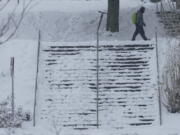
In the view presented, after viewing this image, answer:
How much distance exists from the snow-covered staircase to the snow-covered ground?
1.45ft

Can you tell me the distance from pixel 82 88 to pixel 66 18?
25.3ft

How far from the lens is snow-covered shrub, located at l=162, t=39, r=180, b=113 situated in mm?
20938

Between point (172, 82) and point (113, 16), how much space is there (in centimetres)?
711

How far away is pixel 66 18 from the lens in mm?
29438

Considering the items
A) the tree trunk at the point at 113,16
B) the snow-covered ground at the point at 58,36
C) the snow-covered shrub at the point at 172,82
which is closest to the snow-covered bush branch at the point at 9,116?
the snow-covered ground at the point at 58,36

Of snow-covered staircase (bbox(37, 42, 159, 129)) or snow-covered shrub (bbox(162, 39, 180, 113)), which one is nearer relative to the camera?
snow-covered shrub (bbox(162, 39, 180, 113))

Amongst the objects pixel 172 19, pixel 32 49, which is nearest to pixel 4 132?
pixel 32 49

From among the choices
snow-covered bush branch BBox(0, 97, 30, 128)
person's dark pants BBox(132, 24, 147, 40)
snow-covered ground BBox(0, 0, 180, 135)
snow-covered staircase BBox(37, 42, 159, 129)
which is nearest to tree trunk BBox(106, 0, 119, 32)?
snow-covered ground BBox(0, 0, 180, 135)

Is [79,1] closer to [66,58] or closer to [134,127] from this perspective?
[66,58]

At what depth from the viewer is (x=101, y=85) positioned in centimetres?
2242

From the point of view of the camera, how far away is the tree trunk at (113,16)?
1085 inches

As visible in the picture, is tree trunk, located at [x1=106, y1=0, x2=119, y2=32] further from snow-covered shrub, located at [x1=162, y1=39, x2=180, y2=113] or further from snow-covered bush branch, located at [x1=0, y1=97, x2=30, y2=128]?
snow-covered bush branch, located at [x1=0, y1=97, x2=30, y2=128]

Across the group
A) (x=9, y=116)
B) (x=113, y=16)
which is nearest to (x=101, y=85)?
(x=9, y=116)

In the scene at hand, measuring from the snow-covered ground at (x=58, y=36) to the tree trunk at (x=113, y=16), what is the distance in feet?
0.91
